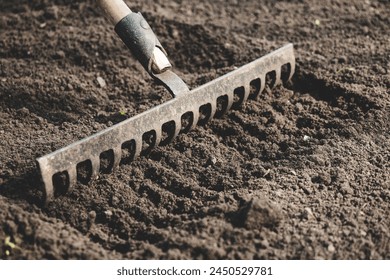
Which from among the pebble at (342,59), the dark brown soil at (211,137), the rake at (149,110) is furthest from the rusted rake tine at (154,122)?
the pebble at (342,59)

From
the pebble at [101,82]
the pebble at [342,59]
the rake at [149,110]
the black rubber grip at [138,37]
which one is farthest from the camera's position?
the pebble at [342,59]

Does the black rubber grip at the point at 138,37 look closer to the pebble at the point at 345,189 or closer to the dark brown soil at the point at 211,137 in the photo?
the dark brown soil at the point at 211,137

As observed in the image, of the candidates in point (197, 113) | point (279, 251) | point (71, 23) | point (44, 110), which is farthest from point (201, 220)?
point (71, 23)

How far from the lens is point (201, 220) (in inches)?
118

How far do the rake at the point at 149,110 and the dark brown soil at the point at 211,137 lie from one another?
0.08 meters

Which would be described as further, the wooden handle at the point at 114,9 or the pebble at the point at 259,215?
the wooden handle at the point at 114,9

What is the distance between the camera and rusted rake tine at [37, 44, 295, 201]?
312 centimetres

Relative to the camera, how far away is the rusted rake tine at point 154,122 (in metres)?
3.12

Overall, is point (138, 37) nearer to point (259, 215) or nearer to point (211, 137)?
point (211, 137)

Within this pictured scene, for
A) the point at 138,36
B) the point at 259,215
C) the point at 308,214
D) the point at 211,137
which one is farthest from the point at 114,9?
the point at 308,214
